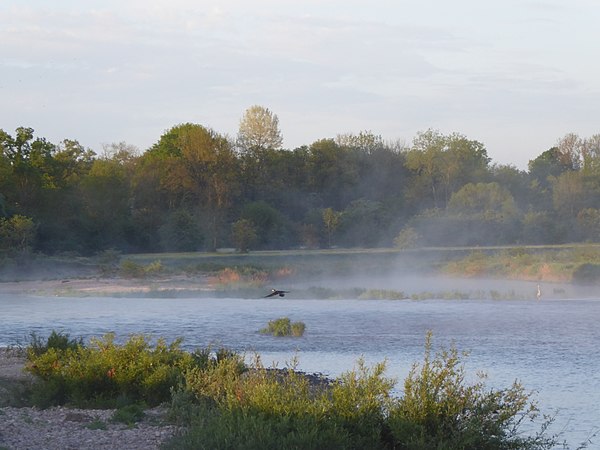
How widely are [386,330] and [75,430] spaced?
16.8 meters

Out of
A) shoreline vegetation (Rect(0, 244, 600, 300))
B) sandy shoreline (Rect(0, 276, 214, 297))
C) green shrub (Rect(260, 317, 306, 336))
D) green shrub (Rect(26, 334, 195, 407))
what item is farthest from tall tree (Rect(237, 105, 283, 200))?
green shrub (Rect(26, 334, 195, 407))

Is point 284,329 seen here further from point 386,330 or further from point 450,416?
point 450,416

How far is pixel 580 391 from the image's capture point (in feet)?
62.8

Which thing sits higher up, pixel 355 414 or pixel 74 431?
pixel 355 414

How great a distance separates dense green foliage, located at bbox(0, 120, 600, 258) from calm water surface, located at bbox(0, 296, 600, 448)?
67.4 feet

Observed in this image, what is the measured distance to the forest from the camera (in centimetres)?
6391

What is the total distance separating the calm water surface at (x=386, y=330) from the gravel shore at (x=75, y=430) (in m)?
6.11

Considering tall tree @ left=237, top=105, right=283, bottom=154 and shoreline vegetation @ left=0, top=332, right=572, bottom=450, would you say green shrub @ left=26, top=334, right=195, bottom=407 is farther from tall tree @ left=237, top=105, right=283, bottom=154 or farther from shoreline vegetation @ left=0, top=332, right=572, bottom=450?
tall tree @ left=237, top=105, right=283, bottom=154

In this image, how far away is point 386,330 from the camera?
2986 cm

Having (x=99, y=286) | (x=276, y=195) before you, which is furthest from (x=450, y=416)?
(x=276, y=195)

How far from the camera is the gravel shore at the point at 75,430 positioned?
1302 cm

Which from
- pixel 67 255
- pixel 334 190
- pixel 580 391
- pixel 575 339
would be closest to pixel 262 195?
pixel 334 190

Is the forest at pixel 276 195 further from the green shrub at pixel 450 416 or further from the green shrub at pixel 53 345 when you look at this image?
the green shrub at pixel 450 416

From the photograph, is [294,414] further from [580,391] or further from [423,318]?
[423,318]
